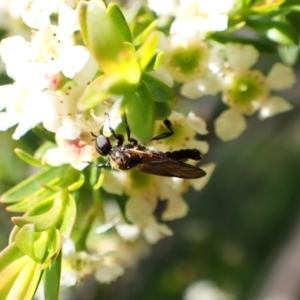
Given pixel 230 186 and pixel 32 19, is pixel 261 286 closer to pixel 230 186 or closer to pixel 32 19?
pixel 230 186

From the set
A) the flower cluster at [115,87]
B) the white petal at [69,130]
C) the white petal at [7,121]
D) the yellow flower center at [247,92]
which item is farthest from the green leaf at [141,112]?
the yellow flower center at [247,92]

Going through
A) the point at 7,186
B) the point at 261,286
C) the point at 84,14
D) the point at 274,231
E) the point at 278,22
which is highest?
the point at 84,14

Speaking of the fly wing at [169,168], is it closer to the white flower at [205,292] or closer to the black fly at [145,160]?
the black fly at [145,160]

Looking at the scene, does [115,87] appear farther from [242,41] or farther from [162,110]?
[242,41]

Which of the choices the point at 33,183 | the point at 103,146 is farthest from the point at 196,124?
the point at 33,183

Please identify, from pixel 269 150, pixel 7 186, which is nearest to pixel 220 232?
pixel 269 150

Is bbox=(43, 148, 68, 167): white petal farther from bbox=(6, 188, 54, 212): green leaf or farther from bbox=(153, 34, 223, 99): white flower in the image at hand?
bbox=(153, 34, 223, 99): white flower
